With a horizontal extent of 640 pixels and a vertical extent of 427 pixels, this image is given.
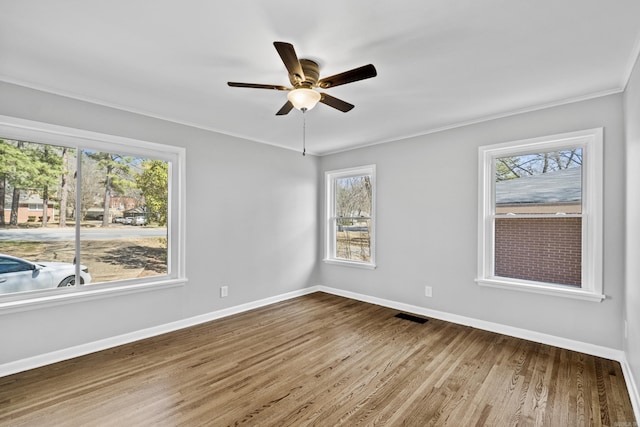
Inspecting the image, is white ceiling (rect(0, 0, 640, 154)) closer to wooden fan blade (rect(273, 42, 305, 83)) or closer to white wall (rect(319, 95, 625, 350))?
wooden fan blade (rect(273, 42, 305, 83))

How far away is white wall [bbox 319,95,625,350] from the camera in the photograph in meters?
2.80

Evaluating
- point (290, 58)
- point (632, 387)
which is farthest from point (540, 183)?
point (290, 58)

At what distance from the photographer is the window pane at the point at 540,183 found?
121 inches

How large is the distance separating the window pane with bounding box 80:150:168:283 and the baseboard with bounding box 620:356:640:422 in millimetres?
4297

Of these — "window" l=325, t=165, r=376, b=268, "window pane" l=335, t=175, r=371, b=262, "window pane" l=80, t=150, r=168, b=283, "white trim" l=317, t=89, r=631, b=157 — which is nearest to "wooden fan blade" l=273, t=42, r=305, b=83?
"window pane" l=80, t=150, r=168, b=283

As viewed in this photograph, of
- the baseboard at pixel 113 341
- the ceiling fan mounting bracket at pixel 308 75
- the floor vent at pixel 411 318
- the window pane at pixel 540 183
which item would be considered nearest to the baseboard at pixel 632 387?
the window pane at pixel 540 183

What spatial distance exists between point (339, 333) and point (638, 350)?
244 centimetres

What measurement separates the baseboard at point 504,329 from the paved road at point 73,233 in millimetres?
3111

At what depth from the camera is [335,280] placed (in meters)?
5.20

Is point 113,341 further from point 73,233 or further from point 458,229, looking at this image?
point 458,229

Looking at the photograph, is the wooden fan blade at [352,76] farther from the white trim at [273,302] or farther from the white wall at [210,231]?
the white trim at [273,302]

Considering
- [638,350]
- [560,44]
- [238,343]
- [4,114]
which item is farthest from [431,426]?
[4,114]

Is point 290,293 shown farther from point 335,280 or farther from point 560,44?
point 560,44

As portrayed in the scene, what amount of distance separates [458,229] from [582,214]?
1182mm
